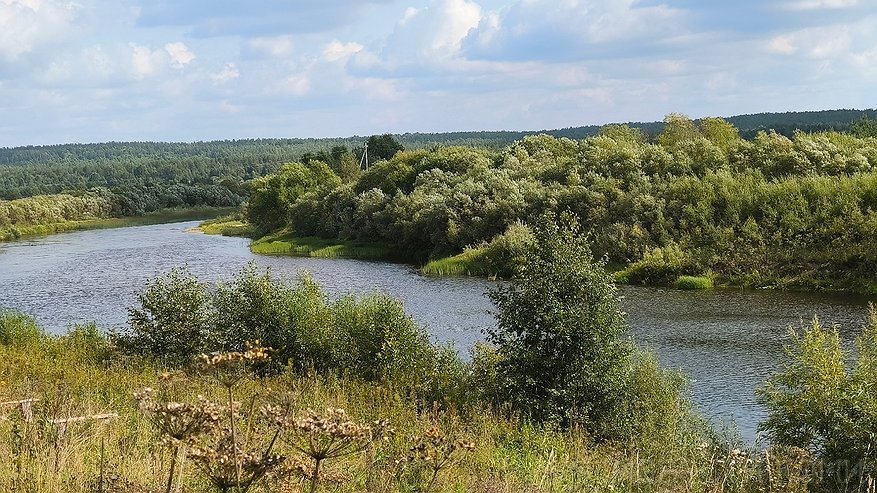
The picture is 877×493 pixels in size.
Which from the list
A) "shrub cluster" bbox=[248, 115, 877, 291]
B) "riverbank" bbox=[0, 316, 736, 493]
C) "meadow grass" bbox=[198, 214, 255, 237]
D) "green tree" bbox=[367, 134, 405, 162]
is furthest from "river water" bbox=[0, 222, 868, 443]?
"green tree" bbox=[367, 134, 405, 162]

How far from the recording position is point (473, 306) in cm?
3734

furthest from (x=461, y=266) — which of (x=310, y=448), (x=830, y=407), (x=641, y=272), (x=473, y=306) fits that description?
(x=310, y=448)

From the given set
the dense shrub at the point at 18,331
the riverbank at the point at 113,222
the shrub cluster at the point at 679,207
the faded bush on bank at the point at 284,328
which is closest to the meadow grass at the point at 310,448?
the faded bush on bank at the point at 284,328

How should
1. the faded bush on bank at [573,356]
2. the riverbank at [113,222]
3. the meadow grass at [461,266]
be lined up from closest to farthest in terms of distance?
the faded bush on bank at [573,356], the meadow grass at [461,266], the riverbank at [113,222]

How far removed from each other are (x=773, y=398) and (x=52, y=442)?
12.1 meters

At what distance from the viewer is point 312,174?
95812 millimetres

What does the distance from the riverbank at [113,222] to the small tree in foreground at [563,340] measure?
91.8 metres

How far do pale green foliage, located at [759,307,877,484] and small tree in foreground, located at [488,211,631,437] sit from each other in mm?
3178

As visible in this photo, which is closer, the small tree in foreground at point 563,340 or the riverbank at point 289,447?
the riverbank at point 289,447

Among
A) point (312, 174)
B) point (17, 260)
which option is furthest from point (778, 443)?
point (312, 174)

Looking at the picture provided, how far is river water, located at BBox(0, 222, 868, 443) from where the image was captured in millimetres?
24359

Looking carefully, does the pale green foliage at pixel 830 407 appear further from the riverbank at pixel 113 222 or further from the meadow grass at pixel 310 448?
the riverbank at pixel 113 222

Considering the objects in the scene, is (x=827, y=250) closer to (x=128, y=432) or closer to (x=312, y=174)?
(x=128, y=432)

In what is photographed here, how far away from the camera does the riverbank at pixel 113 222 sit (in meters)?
98.5
